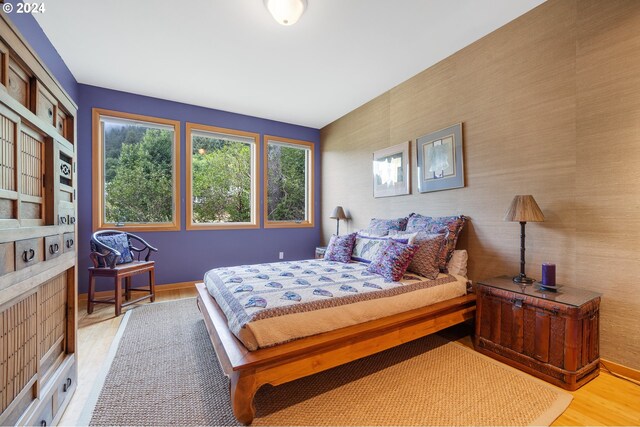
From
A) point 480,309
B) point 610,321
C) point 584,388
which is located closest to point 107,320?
point 480,309

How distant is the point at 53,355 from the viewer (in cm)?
150

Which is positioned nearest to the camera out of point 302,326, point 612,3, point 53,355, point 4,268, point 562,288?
point 4,268

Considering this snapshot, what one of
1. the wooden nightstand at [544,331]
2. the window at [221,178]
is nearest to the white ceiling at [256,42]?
the window at [221,178]

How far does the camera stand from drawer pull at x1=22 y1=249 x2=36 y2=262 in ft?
3.60

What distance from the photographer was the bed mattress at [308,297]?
1.63 m

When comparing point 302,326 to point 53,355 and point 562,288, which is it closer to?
point 53,355

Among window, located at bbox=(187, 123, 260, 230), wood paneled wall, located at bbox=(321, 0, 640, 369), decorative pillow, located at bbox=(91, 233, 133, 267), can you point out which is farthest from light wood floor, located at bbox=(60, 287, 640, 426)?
window, located at bbox=(187, 123, 260, 230)

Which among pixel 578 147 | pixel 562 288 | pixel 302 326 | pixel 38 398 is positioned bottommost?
pixel 38 398

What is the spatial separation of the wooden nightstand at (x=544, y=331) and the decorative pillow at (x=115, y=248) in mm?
3883

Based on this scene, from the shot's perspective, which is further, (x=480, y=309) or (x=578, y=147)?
(x=480, y=309)

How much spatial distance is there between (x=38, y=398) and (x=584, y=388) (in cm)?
309

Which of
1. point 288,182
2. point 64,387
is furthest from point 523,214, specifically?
point 288,182

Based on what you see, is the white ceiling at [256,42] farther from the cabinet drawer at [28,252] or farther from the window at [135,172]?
the cabinet drawer at [28,252]

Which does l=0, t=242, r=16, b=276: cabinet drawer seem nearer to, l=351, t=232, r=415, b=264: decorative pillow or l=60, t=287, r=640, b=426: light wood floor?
l=60, t=287, r=640, b=426: light wood floor
